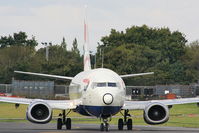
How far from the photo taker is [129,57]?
457ft

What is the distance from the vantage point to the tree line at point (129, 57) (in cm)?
13250

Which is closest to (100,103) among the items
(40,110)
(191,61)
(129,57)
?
(40,110)

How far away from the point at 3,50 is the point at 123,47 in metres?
33.9

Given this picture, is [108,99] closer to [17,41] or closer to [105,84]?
[105,84]

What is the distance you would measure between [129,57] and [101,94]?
10048cm

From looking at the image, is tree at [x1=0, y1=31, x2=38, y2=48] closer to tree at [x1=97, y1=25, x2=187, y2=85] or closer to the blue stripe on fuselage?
tree at [x1=97, y1=25, x2=187, y2=85]

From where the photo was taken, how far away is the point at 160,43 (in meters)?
166

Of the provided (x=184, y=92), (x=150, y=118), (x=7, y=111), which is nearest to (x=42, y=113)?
(x=150, y=118)

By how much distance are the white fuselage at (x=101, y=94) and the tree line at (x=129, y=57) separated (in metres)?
75.7

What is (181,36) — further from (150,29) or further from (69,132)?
(69,132)

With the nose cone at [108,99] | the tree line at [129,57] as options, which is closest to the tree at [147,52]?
the tree line at [129,57]

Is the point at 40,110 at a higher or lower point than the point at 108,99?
lower

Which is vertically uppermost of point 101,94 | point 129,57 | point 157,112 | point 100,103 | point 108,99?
point 129,57

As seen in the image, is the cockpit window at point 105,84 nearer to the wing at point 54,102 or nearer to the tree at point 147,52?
the wing at point 54,102
